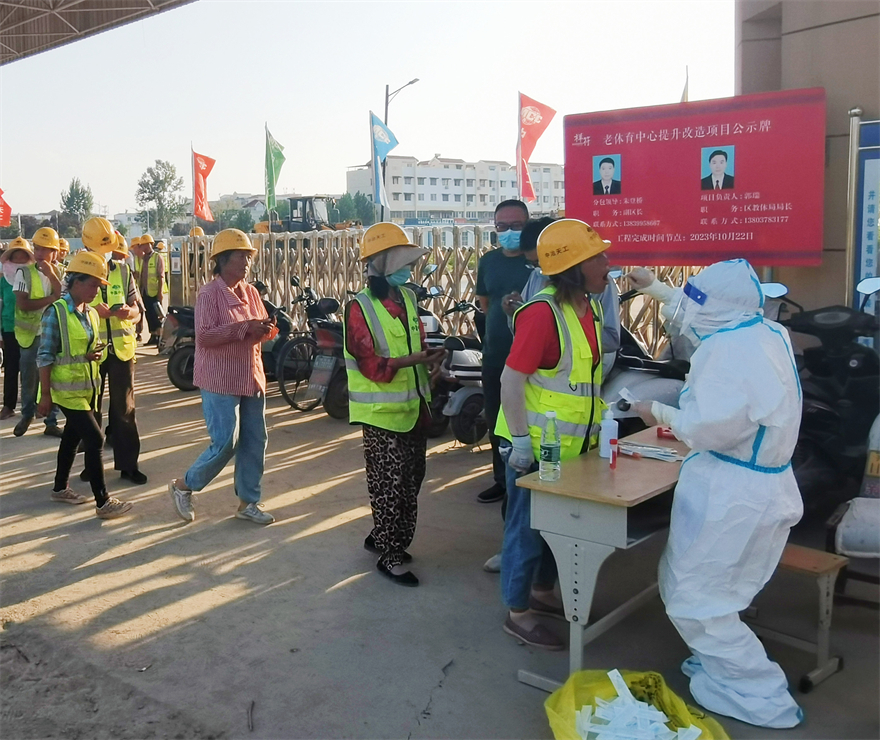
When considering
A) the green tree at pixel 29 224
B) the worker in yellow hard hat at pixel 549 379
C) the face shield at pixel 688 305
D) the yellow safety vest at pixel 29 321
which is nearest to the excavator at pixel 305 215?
the yellow safety vest at pixel 29 321

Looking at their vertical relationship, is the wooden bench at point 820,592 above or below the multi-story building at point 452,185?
below

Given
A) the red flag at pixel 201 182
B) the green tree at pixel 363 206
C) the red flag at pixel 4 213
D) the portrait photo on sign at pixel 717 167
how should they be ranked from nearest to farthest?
the portrait photo on sign at pixel 717 167 < the red flag at pixel 201 182 < the red flag at pixel 4 213 < the green tree at pixel 363 206

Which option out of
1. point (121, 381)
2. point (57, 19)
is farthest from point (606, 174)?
point (57, 19)

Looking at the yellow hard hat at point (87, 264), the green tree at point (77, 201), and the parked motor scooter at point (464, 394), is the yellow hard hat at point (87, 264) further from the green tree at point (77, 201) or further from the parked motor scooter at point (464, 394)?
the green tree at point (77, 201)

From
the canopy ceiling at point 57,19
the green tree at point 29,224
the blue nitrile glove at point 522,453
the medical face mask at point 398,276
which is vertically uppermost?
the canopy ceiling at point 57,19

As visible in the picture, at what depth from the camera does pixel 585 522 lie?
10.0ft

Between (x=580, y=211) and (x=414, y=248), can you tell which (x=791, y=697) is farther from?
(x=580, y=211)

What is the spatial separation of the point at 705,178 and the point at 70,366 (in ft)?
13.4

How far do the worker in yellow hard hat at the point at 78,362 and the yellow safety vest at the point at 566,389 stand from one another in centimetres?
290

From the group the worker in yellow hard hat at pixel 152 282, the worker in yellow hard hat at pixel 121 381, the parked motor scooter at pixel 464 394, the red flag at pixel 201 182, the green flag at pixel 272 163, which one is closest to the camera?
the worker in yellow hard hat at pixel 121 381

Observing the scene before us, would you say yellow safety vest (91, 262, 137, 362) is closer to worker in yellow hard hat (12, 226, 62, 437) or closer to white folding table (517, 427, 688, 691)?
worker in yellow hard hat (12, 226, 62, 437)

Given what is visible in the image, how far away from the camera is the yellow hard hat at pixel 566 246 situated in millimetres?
3301

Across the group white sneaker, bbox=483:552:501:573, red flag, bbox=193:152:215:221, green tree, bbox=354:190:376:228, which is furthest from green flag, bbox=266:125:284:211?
green tree, bbox=354:190:376:228

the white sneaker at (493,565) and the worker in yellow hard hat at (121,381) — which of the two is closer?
the white sneaker at (493,565)
